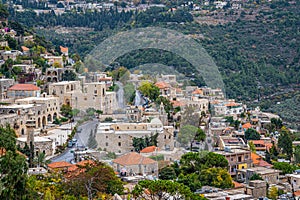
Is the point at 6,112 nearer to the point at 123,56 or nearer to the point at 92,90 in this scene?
the point at 92,90

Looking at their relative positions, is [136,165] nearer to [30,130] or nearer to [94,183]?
[30,130]

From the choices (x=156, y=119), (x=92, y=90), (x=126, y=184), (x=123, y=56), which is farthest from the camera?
(x=123, y=56)

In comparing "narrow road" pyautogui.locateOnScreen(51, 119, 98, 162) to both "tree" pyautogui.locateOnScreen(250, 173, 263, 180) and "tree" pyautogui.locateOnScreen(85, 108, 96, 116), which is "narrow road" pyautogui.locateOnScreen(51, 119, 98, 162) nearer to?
"tree" pyautogui.locateOnScreen(85, 108, 96, 116)

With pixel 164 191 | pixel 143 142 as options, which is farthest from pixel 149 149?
pixel 164 191

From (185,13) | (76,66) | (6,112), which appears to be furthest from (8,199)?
(185,13)

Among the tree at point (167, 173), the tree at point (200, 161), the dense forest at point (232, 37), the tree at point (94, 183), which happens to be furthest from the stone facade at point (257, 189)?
→ the dense forest at point (232, 37)
